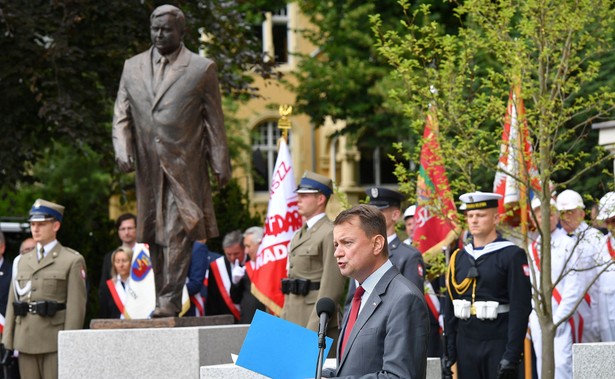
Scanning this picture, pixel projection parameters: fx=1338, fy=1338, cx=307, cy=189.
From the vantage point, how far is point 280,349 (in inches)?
242

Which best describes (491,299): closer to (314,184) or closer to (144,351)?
(314,184)

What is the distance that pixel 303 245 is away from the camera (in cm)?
1120

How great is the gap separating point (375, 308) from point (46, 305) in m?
6.93

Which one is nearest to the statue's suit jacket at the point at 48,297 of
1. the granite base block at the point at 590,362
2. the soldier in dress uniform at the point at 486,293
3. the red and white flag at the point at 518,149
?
the soldier in dress uniform at the point at 486,293

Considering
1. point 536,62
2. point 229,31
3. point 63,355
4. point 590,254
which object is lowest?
point 63,355

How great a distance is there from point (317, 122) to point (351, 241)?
2496cm

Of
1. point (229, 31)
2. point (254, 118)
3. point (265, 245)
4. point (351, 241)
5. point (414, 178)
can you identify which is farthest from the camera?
point (254, 118)

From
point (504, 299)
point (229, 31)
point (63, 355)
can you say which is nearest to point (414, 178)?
point (504, 299)

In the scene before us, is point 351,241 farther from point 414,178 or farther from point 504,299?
point 414,178

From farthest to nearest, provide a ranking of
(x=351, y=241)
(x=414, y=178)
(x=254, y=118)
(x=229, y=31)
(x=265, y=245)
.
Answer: (x=254, y=118)
(x=229, y=31)
(x=265, y=245)
(x=414, y=178)
(x=351, y=241)

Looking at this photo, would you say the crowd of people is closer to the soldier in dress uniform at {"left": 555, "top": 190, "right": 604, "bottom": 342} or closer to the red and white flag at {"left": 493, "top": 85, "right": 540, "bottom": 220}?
the soldier in dress uniform at {"left": 555, "top": 190, "right": 604, "bottom": 342}

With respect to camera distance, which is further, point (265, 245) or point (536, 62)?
point (265, 245)

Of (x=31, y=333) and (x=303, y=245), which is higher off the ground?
(x=303, y=245)

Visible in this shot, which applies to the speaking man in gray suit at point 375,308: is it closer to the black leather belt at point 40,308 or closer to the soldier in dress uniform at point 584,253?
the soldier in dress uniform at point 584,253
